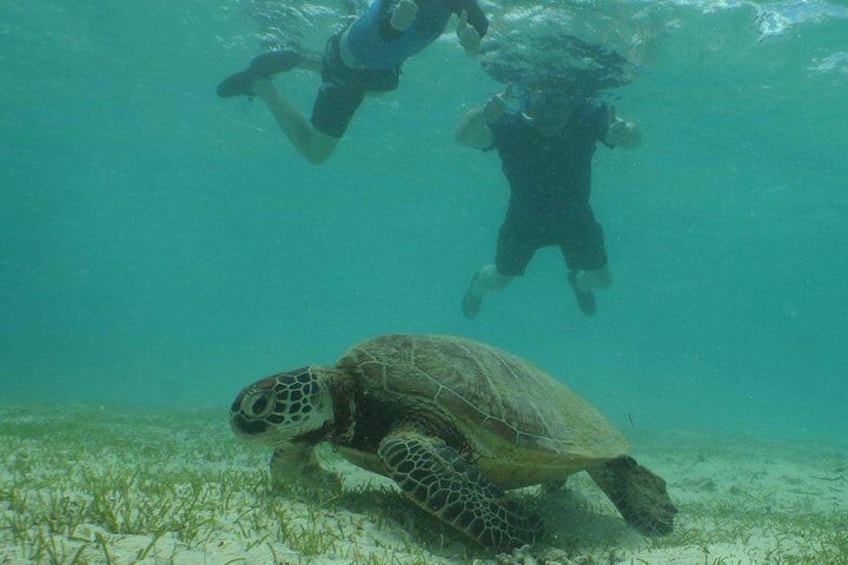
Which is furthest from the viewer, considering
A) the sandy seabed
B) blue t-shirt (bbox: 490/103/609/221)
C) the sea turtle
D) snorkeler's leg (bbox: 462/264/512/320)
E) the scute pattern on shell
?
snorkeler's leg (bbox: 462/264/512/320)

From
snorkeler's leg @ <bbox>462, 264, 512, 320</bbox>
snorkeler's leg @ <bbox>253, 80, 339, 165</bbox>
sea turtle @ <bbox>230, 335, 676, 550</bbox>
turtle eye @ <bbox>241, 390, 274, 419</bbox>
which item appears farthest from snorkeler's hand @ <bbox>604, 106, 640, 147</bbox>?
turtle eye @ <bbox>241, 390, 274, 419</bbox>

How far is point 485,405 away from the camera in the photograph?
153 inches

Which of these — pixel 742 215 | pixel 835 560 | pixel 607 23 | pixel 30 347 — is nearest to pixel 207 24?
pixel 607 23

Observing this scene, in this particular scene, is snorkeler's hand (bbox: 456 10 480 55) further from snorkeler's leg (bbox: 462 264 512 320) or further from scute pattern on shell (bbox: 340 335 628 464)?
snorkeler's leg (bbox: 462 264 512 320)

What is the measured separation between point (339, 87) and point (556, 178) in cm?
469

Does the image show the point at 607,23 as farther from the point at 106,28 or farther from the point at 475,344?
the point at 106,28

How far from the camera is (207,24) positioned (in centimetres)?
1939

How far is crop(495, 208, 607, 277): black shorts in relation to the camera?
11.4 metres

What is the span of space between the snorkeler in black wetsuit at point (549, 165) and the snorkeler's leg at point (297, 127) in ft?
8.90

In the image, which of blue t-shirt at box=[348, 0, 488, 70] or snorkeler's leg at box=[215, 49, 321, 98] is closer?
blue t-shirt at box=[348, 0, 488, 70]

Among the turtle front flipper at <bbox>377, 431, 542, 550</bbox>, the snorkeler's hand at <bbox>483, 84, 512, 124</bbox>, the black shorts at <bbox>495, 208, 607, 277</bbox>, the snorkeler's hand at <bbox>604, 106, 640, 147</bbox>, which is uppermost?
the snorkeler's hand at <bbox>604, 106, 640, 147</bbox>

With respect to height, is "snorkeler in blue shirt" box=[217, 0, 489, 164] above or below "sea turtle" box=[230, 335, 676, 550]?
above

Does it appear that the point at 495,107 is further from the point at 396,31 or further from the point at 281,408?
the point at 281,408

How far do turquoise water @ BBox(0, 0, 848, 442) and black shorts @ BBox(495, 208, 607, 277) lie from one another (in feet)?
19.9
